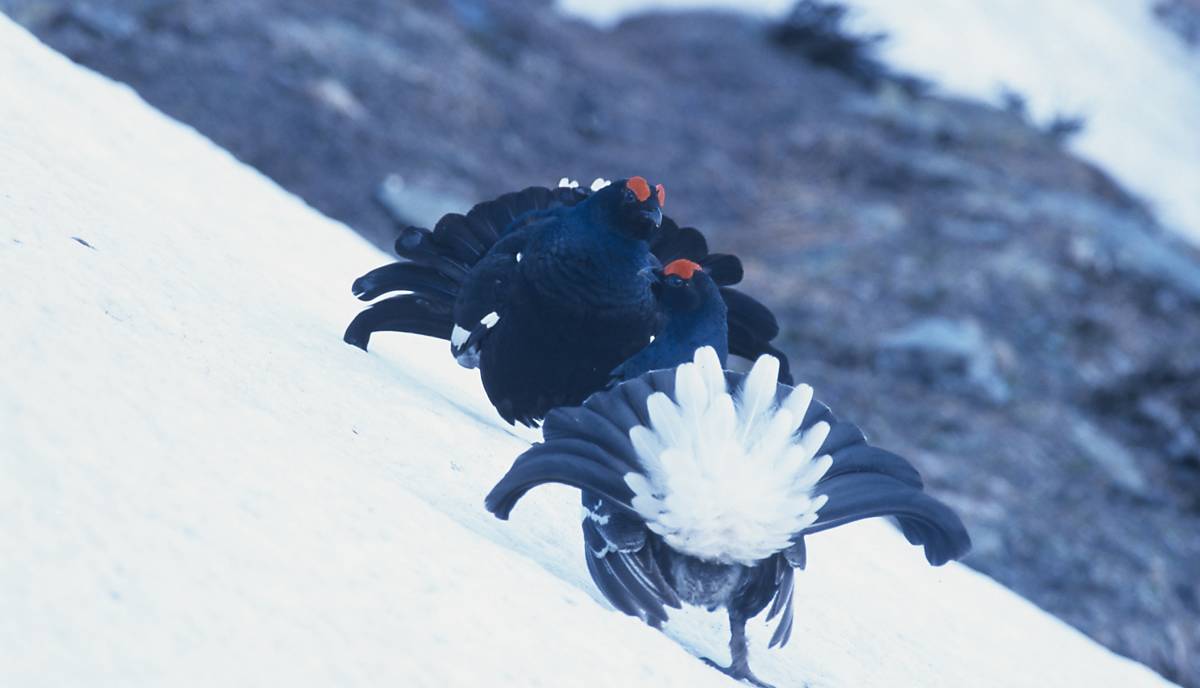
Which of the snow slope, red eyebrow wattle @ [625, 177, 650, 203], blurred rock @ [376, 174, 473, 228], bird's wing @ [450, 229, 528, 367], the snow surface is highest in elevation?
the snow surface

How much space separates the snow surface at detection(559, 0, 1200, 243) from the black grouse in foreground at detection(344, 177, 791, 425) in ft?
39.1

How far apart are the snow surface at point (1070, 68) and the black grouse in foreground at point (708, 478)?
13048 millimetres

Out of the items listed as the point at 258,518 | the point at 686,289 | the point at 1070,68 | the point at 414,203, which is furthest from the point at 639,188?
the point at 1070,68

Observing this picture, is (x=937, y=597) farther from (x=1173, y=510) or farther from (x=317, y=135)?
(x=317, y=135)

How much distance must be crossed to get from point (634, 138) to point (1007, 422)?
4839 millimetres

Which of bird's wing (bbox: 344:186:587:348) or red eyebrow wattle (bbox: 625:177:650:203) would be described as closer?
red eyebrow wattle (bbox: 625:177:650:203)

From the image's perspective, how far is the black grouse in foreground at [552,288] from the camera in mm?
3398

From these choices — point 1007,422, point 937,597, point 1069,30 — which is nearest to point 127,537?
point 937,597

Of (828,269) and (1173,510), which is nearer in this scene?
(1173,510)

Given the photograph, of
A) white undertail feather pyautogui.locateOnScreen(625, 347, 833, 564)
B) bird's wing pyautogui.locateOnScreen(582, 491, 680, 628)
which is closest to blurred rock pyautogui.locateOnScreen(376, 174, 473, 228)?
bird's wing pyautogui.locateOnScreen(582, 491, 680, 628)

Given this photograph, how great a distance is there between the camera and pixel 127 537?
1.72 meters

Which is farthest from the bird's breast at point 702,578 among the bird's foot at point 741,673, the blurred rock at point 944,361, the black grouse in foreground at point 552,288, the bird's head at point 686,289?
the blurred rock at point 944,361

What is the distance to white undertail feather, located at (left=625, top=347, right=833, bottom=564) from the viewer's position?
92.5 inches

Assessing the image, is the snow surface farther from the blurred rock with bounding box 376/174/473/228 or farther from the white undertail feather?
the white undertail feather
